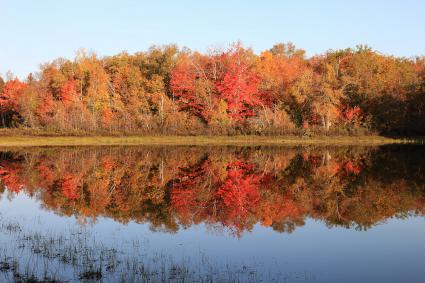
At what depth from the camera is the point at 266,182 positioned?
25547mm

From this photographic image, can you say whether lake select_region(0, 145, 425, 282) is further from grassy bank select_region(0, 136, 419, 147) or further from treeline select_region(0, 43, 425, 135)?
treeline select_region(0, 43, 425, 135)

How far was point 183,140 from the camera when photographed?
53.4m

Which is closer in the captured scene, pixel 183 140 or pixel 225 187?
pixel 225 187

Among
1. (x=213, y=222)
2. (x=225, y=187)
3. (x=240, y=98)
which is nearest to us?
(x=213, y=222)

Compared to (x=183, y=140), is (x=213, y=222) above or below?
below

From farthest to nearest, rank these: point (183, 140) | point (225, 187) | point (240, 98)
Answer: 1. point (240, 98)
2. point (183, 140)
3. point (225, 187)

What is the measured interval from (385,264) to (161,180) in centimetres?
1647

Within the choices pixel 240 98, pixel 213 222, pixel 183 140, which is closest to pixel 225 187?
pixel 213 222

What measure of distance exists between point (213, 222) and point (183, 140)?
37.0 m

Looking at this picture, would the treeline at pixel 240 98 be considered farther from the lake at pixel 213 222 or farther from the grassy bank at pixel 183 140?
the lake at pixel 213 222

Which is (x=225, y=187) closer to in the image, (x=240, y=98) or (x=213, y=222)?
Result: (x=213, y=222)

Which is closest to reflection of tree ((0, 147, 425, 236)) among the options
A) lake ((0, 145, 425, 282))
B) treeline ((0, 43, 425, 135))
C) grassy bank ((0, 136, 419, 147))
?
lake ((0, 145, 425, 282))

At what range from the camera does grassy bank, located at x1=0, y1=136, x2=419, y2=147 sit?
52.2 meters

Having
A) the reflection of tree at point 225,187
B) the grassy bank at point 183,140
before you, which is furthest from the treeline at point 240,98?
the reflection of tree at point 225,187
